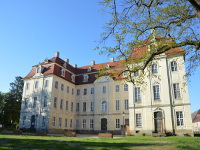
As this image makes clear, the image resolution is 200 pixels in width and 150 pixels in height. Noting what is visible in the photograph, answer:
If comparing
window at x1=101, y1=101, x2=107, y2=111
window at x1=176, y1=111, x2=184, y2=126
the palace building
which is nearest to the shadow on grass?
window at x1=176, y1=111, x2=184, y2=126

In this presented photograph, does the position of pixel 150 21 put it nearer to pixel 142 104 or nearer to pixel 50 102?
pixel 142 104

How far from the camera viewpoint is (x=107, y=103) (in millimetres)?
35219

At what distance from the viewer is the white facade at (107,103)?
24875 mm

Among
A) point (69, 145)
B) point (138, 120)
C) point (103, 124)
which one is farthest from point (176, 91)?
point (69, 145)

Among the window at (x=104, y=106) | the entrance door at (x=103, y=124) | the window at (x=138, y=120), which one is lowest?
the entrance door at (x=103, y=124)

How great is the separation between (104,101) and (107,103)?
0.89m

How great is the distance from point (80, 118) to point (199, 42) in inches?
1258

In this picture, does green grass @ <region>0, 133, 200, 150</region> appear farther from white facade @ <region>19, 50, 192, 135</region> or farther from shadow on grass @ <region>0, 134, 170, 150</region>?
white facade @ <region>19, 50, 192, 135</region>

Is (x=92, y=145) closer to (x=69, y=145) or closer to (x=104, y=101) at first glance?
(x=69, y=145)

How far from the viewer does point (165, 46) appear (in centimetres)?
955

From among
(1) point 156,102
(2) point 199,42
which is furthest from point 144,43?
(1) point 156,102

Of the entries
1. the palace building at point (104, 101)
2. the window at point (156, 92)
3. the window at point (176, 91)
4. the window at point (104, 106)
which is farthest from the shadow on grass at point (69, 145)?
the window at point (104, 106)

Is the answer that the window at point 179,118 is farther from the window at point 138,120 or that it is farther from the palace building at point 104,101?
the window at point 138,120

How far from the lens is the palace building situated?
983 inches
